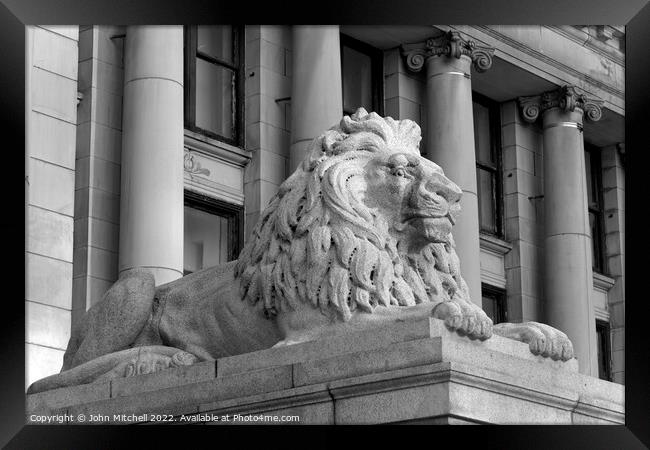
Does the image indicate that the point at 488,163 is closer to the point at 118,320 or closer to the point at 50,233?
the point at 50,233

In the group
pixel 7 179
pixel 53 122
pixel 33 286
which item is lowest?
pixel 7 179

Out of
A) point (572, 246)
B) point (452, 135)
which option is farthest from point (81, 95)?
point (572, 246)

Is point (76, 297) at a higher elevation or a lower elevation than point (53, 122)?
lower

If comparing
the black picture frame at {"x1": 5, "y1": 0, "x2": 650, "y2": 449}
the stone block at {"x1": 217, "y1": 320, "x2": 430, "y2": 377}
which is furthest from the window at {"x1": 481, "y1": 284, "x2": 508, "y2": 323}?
the black picture frame at {"x1": 5, "y1": 0, "x2": 650, "y2": 449}

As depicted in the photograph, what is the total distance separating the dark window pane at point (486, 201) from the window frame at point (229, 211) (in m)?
7.12

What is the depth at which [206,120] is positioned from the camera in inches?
1122

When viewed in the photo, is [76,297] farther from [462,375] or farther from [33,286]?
[462,375]

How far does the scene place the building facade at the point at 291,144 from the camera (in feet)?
79.7

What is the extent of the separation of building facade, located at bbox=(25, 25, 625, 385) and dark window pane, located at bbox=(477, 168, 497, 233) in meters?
0.04

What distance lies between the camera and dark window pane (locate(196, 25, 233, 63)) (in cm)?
2861

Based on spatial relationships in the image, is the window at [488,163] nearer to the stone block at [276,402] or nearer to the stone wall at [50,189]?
the stone wall at [50,189]

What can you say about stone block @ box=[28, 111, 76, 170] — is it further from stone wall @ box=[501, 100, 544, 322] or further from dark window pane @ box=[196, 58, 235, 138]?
stone wall @ box=[501, 100, 544, 322]

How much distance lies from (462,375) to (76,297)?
14302mm

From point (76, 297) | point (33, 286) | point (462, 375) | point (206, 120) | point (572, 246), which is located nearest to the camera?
point (462, 375)
